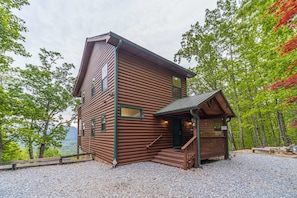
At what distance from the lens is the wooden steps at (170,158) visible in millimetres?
6057

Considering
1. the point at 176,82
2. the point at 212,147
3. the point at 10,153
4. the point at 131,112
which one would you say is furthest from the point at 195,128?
→ the point at 10,153

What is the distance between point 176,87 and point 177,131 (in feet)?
9.51

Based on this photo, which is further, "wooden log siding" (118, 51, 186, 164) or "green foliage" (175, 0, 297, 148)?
"green foliage" (175, 0, 297, 148)

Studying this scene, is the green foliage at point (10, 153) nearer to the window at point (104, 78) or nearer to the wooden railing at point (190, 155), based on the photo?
the window at point (104, 78)

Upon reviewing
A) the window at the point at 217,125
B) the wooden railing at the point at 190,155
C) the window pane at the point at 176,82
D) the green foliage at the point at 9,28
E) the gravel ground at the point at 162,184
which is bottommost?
the gravel ground at the point at 162,184

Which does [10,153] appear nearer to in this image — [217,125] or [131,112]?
[131,112]

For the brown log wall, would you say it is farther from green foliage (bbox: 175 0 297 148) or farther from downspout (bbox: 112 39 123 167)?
green foliage (bbox: 175 0 297 148)

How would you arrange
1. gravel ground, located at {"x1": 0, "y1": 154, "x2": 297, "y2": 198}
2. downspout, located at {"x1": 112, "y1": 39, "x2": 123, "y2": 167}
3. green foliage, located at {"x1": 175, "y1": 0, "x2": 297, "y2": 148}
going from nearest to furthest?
gravel ground, located at {"x1": 0, "y1": 154, "x2": 297, "y2": 198}, downspout, located at {"x1": 112, "y1": 39, "x2": 123, "y2": 167}, green foliage, located at {"x1": 175, "y1": 0, "x2": 297, "y2": 148}

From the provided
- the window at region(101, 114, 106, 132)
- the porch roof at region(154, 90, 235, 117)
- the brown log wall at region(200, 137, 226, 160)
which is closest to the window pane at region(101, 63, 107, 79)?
the window at region(101, 114, 106, 132)

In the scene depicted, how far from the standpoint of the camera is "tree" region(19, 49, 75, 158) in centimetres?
1295

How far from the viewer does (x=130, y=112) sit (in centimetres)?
704

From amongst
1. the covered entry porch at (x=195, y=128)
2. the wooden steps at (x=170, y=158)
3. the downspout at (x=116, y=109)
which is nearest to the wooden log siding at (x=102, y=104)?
the downspout at (x=116, y=109)

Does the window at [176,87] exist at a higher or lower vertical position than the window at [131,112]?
higher

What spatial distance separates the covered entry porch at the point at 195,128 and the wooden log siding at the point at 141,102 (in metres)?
0.53
